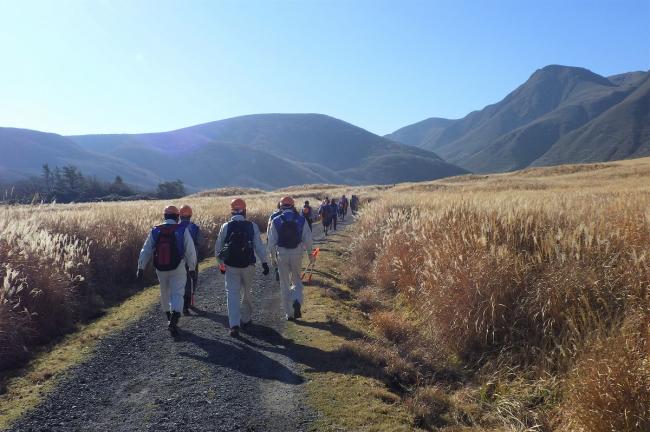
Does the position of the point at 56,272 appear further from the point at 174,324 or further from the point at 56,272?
the point at 174,324

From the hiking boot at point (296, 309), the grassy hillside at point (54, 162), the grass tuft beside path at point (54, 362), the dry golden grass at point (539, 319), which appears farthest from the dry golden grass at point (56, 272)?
the grassy hillside at point (54, 162)

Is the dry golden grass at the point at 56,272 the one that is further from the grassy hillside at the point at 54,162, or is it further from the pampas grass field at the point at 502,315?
the grassy hillside at the point at 54,162

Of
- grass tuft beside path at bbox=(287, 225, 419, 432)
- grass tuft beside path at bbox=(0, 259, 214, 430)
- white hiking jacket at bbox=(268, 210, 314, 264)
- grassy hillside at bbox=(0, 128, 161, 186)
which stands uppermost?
grassy hillside at bbox=(0, 128, 161, 186)

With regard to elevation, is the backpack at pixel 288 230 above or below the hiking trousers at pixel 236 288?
above

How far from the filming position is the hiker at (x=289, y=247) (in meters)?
8.37

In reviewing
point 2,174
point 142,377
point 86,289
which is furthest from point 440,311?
point 2,174

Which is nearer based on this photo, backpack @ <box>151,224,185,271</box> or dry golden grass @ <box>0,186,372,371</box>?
dry golden grass @ <box>0,186,372,371</box>

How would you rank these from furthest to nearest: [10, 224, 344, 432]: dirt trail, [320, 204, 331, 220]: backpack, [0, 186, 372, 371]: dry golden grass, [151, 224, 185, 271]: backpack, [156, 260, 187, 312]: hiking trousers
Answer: [320, 204, 331, 220]: backpack → [156, 260, 187, 312]: hiking trousers → [151, 224, 185, 271]: backpack → [0, 186, 372, 371]: dry golden grass → [10, 224, 344, 432]: dirt trail

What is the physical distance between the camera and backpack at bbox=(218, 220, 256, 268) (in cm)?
763

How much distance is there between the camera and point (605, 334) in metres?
4.52

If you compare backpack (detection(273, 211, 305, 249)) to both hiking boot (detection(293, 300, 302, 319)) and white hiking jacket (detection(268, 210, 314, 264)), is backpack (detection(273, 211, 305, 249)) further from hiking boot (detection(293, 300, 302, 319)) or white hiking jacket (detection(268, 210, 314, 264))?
hiking boot (detection(293, 300, 302, 319))

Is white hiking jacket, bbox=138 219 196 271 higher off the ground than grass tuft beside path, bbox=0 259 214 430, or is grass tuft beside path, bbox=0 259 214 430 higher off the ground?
white hiking jacket, bbox=138 219 196 271

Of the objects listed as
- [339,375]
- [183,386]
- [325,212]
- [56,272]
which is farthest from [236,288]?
[325,212]

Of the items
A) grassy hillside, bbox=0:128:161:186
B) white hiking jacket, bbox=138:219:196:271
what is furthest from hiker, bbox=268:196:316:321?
grassy hillside, bbox=0:128:161:186
